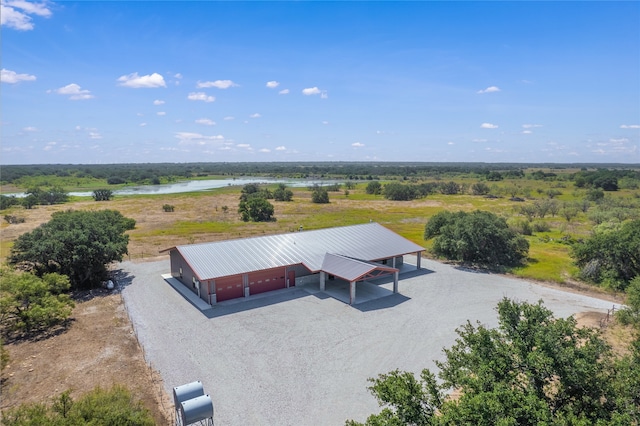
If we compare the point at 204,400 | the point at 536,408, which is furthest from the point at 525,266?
the point at 204,400

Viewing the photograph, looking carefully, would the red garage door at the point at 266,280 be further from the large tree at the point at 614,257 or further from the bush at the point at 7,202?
the bush at the point at 7,202

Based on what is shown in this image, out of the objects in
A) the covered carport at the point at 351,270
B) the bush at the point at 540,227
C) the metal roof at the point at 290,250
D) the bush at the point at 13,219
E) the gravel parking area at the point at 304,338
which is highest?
the metal roof at the point at 290,250

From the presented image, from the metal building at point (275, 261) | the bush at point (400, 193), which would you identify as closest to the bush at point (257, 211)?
the metal building at point (275, 261)

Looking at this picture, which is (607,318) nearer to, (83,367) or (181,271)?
(181,271)

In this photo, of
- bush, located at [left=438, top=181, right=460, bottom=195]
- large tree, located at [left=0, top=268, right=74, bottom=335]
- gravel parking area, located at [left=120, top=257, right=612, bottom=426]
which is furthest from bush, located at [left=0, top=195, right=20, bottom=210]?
bush, located at [left=438, top=181, right=460, bottom=195]

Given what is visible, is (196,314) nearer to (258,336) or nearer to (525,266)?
(258,336)

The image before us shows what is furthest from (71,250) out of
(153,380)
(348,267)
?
(348,267)

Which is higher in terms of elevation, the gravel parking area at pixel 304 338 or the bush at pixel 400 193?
the bush at pixel 400 193
